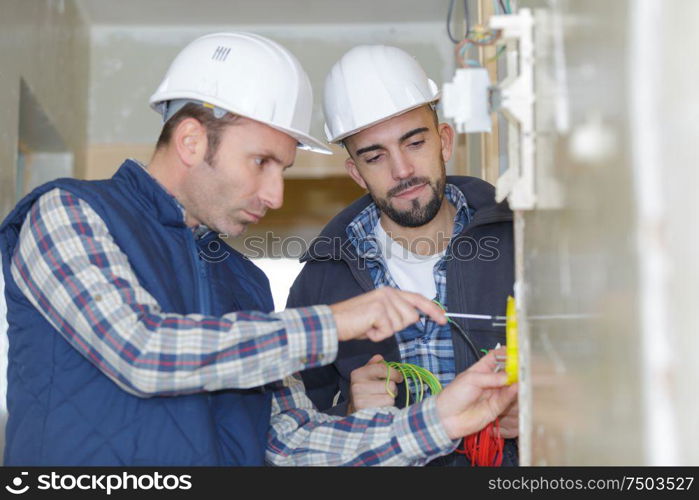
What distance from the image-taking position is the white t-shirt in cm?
254

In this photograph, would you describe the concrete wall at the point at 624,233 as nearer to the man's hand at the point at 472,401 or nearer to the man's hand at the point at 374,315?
the man's hand at the point at 374,315

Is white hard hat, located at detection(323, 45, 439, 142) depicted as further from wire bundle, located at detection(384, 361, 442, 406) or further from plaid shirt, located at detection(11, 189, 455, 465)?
plaid shirt, located at detection(11, 189, 455, 465)

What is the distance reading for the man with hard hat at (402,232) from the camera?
95.1 inches

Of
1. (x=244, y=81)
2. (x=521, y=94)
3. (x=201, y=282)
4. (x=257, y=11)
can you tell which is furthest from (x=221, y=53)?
(x=257, y=11)

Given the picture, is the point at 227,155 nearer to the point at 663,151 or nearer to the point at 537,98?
the point at 537,98

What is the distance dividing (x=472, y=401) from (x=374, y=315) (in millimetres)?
357

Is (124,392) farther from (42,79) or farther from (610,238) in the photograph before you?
(42,79)

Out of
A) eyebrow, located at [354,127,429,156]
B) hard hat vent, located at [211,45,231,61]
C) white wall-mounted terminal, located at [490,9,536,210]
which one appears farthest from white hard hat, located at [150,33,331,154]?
eyebrow, located at [354,127,429,156]

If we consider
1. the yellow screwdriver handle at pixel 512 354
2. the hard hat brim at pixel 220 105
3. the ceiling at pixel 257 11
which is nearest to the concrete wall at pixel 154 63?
the ceiling at pixel 257 11

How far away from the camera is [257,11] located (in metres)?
4.59

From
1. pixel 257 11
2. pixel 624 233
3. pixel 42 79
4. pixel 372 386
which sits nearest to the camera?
pixel 624 233
